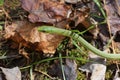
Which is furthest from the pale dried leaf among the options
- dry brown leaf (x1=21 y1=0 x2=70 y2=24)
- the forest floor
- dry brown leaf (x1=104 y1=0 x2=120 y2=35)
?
dry brown leaf (x1=104 y1=0 x2=120 y2=35)

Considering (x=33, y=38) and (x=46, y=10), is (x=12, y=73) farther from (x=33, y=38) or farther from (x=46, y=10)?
(x=46, y=10)

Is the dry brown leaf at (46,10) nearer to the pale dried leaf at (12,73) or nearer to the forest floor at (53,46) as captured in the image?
the forest floor at (53,46)

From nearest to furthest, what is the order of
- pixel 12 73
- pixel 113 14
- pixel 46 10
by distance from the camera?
1. pixel 12 73
2. pixel 46 10
3. pixel 113 14

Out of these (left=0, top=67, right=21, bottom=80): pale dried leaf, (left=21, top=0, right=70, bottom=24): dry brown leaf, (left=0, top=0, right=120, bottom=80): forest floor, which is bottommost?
(left=0, top=67, right=21, bottom=80): pale dried leaf

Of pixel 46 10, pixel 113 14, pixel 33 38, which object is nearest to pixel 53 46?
pixel 33 38

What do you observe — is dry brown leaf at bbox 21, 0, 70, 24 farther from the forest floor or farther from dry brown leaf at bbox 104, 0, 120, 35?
dry brown leaf at bbox 104, 0, 120, 35

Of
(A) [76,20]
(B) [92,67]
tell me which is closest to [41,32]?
(A) [76,20]

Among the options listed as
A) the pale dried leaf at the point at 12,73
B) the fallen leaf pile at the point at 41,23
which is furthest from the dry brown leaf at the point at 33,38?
the pale dried leaf at the point at 12,73
